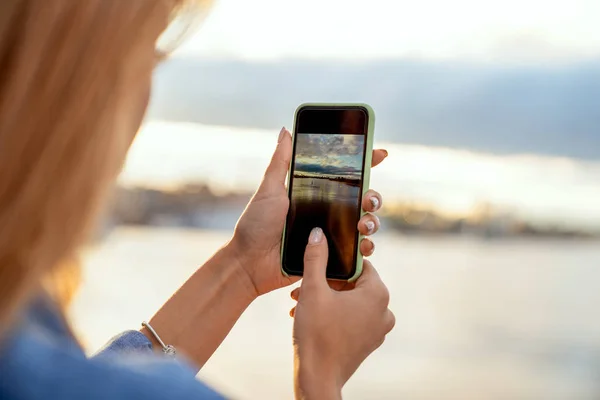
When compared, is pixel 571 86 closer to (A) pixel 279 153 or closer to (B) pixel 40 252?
(A) pixel 279 153

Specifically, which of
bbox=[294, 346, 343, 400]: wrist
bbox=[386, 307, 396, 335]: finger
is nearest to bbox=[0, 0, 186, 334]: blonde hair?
bbox=[294, 346, 343, 400]: wrist

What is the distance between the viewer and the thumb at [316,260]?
743mm

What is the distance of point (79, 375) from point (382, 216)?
646 millimetres

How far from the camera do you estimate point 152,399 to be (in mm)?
342

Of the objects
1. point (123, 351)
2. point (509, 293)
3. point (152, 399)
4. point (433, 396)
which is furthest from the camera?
point (509, 293)

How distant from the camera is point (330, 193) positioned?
0.90 m

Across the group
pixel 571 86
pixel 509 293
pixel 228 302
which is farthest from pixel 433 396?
pixel 571 86

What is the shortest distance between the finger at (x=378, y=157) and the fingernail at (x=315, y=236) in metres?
0.12

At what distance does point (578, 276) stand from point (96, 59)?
145 inches

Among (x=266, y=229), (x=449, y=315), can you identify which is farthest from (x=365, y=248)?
(x=449, y=315)

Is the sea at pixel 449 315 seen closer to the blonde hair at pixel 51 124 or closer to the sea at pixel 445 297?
the sea at pixel 445 297

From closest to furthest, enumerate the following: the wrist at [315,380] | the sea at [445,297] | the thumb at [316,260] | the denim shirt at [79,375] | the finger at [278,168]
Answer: the denim shirt at [79,375] < the wrist at [315,380] < the thumb at [316,260] < the finger at [278,168] < the sea at [445,297]

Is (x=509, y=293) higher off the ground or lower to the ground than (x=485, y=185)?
lower

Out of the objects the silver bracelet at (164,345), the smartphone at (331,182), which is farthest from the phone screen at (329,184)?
the silver bracelet at (164,345)
